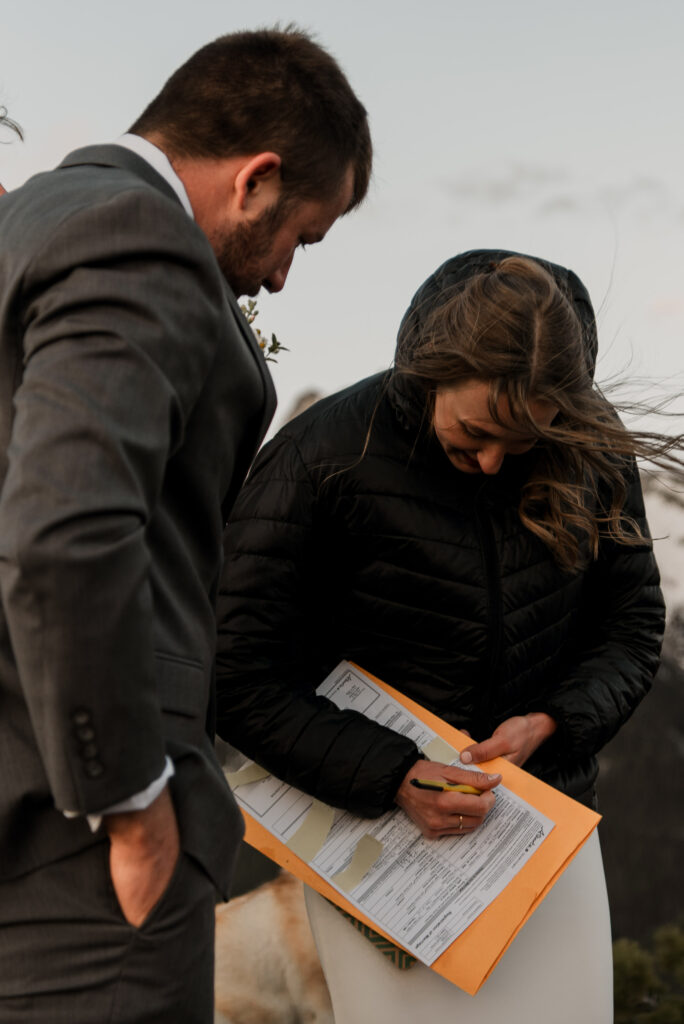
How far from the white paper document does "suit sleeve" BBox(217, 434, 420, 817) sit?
0.06 metres

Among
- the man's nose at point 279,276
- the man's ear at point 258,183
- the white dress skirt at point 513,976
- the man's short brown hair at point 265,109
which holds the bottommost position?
the white dress skirt at point 513,976

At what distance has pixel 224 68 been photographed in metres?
1.19

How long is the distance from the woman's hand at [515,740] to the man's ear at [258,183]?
938 mm

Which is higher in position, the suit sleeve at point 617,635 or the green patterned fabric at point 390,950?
the suit sleeve at point 617,635

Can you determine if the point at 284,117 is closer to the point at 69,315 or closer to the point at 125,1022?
the point at 69,315

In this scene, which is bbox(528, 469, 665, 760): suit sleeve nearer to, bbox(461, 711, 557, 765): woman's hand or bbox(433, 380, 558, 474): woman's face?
bbox(461, 711, 557, 765): woman's hand

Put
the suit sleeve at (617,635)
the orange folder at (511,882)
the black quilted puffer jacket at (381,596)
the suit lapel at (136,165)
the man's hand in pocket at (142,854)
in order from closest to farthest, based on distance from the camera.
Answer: the man's hand in pocket at (142,854), the suit lapel at (136,165), the orange folder at (511,882), the black quilted puffer jacket at (381,596), the suit sleeve at (617,635)

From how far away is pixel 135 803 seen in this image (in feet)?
3.13

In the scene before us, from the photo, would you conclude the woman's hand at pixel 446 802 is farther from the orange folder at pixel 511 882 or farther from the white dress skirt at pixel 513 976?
the white dress skirt at pixel 513 976

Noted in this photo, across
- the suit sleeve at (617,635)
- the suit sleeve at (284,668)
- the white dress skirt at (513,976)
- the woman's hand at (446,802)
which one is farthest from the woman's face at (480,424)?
the white dress skirt at (513,976)

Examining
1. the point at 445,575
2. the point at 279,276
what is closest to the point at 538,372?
the point at 445,575

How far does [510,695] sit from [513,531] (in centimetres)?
28

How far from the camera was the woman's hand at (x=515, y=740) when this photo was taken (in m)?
1.69

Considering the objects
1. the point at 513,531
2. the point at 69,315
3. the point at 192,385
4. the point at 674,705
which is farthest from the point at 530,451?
the point at 674,705
